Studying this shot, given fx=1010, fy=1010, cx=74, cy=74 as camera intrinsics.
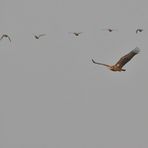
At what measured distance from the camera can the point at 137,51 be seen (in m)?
48.9

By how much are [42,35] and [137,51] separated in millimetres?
19206

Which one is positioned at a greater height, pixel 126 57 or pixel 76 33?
pixel 76 33

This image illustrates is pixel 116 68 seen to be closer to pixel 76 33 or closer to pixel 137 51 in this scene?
pixel 137 51

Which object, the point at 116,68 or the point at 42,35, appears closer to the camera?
the point at 116,68

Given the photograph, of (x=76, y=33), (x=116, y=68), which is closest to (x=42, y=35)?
(x=76, y=33)

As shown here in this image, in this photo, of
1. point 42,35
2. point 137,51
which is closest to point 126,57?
point 137,51

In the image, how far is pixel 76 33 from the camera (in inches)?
2746

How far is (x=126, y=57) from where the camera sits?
49.2m

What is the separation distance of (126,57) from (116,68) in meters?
0.78

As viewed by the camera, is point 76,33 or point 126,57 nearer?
point 126,57

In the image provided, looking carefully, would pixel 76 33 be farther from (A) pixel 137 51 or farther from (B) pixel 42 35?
(A) pixel 137 51

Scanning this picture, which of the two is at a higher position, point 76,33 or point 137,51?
point 76,33

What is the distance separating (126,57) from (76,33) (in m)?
20.7

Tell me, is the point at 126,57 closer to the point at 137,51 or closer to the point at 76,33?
the point at 137,51
